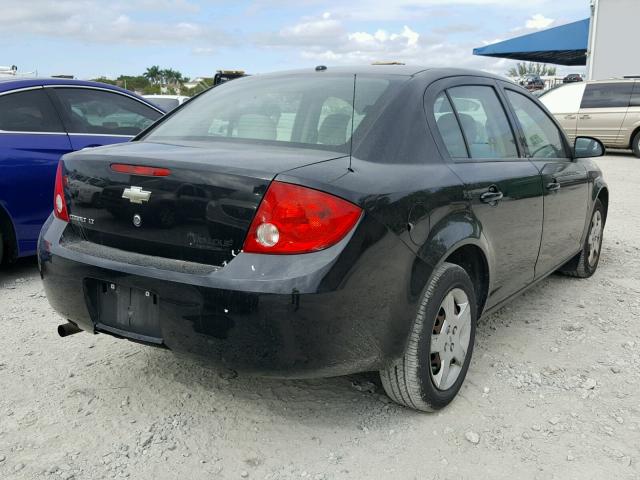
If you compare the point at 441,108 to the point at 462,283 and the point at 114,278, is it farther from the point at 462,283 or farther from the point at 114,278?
the point at 114,278

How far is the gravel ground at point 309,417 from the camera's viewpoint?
7.91 feet

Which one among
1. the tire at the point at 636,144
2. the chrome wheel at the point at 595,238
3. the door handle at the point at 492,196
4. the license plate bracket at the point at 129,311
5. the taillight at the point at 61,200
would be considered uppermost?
the taillight at the point at 61,200

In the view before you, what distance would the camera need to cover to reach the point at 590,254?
4.94m

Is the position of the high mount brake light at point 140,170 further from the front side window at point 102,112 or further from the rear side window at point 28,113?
the front side window at point 102,112

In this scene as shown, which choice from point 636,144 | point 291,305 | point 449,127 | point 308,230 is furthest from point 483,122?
point 636,144

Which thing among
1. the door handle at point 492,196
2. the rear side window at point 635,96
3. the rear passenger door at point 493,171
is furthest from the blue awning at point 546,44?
the door handle at point 492,196

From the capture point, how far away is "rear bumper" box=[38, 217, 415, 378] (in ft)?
7.19

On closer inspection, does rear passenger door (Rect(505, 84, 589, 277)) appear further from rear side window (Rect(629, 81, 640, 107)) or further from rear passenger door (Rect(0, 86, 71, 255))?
rear side window (Rect(629, 81, 640, 107))

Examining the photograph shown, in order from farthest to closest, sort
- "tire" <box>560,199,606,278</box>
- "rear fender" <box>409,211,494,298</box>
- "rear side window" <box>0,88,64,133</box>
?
"tire" <box>560,199,606,278</box> → "rear side window" <box>0,88,64,133</box> → "rear fender" <box>409,211,494,298</box>

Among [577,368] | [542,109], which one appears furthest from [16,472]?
[542,109]

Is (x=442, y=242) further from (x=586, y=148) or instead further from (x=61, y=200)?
(x=586, y=148)

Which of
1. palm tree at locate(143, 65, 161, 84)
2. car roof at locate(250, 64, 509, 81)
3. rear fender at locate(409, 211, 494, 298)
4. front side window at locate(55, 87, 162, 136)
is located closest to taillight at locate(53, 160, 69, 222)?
car roof at locate(250, 64, 509, 81)

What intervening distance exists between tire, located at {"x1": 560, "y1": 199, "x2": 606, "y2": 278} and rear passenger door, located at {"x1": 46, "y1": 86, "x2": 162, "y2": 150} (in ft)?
12.4

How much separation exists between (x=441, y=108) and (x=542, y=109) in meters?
1.57
